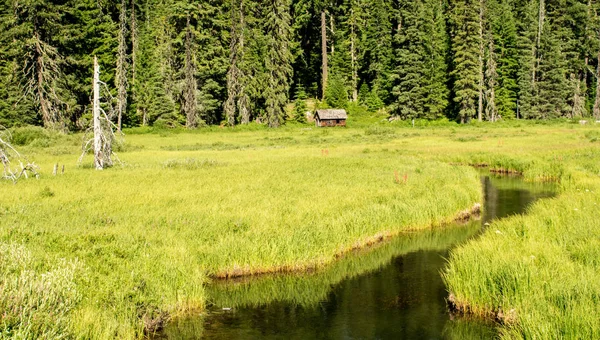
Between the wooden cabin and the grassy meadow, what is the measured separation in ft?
131

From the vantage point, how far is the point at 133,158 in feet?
113

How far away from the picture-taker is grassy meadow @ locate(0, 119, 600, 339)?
27.8 feet

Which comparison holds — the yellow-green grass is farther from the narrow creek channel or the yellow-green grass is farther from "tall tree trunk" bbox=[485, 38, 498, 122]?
"tall tree trunk" bbox=[485, 38, 498, 122]

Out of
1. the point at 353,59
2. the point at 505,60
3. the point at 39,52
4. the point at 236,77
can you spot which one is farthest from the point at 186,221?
the point at 505,60

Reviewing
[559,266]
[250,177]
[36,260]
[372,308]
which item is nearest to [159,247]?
[36,260]

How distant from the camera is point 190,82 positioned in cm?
6425

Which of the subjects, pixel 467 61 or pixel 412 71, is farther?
pixel 412 71

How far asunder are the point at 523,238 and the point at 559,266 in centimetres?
299

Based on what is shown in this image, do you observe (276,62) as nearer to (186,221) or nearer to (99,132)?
(99,132)

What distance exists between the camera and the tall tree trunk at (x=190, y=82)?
210 ft

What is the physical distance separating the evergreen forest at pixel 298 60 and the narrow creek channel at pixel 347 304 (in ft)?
152

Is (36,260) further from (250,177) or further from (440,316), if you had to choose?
(250,177)

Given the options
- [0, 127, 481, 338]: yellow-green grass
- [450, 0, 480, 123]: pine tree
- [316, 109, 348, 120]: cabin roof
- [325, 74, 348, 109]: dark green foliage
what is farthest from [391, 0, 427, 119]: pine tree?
[0, 127, 481, 338]: yellow-green grass

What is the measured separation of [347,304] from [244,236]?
13.3 feet
